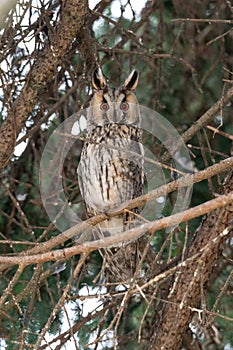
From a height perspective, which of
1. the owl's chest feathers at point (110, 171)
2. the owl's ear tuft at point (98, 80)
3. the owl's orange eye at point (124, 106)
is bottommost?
the owl's chest feathers at point (110, 171)

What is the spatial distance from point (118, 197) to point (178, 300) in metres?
0.56

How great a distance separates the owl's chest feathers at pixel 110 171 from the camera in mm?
2977

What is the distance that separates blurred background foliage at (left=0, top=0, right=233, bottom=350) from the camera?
9.20 ft

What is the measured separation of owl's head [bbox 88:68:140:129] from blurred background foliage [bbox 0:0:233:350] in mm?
67

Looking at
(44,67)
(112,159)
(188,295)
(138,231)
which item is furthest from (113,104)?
(138,231)

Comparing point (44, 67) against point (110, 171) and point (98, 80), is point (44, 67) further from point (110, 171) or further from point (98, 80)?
point (110, 171)

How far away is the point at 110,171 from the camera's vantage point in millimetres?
2990

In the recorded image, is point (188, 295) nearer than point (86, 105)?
Yes

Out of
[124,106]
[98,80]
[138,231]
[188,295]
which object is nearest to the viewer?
[138,231]

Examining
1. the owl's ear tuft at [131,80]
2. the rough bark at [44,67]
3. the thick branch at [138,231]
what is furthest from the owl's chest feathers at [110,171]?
the thick branch at [138,231]

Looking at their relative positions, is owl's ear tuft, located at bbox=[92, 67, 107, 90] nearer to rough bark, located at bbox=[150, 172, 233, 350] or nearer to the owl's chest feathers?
the owl's chest feathers

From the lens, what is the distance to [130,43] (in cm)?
364

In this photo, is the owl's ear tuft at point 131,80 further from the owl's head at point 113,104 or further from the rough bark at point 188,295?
the rough bark at point 188,295

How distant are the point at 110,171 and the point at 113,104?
270mm
